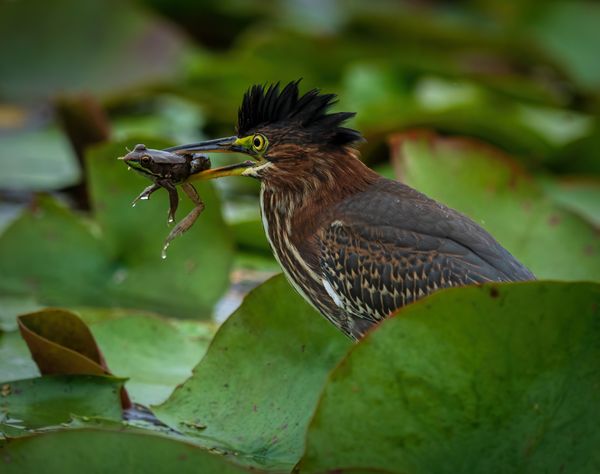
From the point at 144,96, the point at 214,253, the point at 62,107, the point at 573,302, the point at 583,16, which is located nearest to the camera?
the point at 573,302

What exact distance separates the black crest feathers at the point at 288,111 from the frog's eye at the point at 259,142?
32 millimetres

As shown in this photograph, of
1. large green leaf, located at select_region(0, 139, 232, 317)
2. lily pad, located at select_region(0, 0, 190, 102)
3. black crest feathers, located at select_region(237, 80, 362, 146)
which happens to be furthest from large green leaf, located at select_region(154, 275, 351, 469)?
lily pad, located at select_region(0, 0, 190, 102)

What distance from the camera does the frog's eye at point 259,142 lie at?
427 cm

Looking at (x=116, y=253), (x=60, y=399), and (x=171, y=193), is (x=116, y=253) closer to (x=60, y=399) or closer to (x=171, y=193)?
(x=171, y=193)

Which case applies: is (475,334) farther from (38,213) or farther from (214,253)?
(38,213)

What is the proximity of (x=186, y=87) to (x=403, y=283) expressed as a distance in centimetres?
447

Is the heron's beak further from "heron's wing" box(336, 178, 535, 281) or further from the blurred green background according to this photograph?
the blurred green background

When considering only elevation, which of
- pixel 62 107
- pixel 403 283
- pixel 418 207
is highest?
pixel 62 107

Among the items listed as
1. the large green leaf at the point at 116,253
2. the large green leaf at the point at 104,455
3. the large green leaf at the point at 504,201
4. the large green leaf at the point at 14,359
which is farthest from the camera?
the large green leaf at the point at 116,253

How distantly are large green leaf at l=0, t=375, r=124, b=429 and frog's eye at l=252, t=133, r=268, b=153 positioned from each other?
3.16ft

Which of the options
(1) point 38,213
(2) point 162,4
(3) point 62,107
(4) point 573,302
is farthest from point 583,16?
(4) point 573,302

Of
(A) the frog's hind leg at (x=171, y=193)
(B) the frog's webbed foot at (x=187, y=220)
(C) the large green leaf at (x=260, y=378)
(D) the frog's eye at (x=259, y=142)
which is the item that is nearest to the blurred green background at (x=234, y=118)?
(B) the frog's webbed foot at (x=187, y=220)

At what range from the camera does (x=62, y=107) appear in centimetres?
652

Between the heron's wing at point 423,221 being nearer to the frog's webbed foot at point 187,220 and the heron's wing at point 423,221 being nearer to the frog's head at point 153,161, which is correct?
the frog's webbed foot at point 187,220
